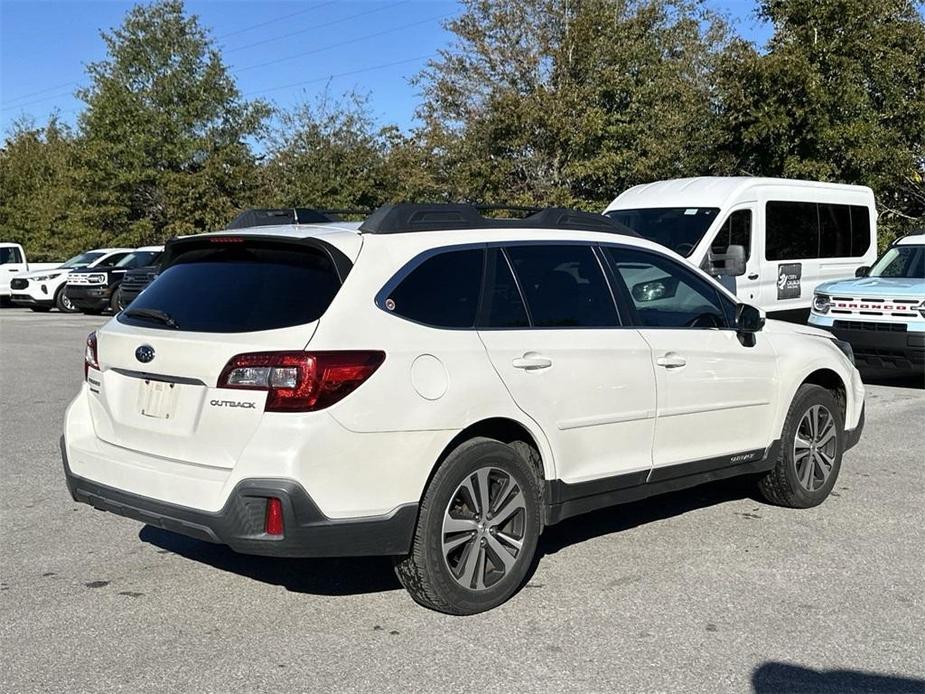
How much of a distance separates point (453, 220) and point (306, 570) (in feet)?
6.13

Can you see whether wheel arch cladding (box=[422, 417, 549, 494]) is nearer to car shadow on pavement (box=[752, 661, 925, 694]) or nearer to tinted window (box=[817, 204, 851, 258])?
car shadow on pavement (box=[752, 661, 925, 694])

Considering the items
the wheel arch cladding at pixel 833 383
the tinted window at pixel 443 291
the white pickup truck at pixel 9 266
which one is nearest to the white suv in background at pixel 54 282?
the white pickup truck at pixel 9 266

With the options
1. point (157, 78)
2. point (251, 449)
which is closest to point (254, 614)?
point (251, 449)

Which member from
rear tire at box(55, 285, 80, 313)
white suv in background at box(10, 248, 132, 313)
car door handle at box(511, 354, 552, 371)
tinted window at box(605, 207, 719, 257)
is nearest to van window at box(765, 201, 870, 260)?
tinted window at box(605, 207, 719, 257)

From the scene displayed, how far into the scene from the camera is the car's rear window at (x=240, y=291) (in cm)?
423

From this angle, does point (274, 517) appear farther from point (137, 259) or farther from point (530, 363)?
point (137, 259)

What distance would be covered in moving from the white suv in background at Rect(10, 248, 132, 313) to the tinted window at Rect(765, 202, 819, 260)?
17180mm

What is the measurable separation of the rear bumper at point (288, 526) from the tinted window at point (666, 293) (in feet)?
6.33

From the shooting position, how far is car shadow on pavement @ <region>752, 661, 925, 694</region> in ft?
12.4

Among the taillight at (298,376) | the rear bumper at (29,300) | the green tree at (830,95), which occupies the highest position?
the green tree at (830,95)

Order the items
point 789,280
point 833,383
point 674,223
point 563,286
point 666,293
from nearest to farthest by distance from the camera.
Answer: point 563,286, point 666,293, point 833,383, point 674,223, point 789,280

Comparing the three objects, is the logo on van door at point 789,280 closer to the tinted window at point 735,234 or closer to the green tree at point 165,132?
the tinted window at point 735,234

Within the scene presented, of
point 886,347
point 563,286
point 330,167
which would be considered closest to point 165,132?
point 330,167

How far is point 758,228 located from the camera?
13.5 m
